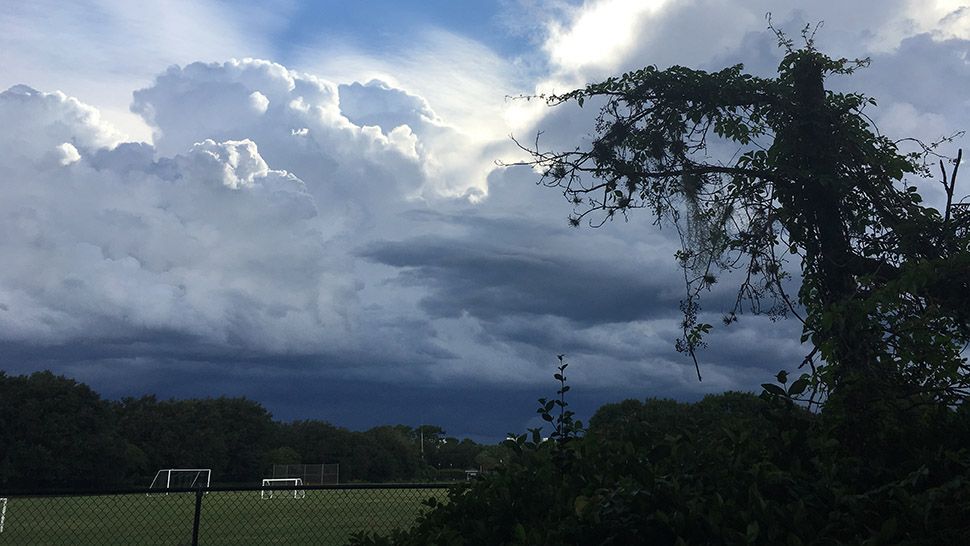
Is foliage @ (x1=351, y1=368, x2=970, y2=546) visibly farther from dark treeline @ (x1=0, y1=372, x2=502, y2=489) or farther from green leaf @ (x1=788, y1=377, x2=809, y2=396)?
dark treeline @ (x1=0, y1=372, x2=502, y2=489)

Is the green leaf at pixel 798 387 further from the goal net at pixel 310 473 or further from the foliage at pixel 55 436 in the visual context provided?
the foliage at pixel 55 436

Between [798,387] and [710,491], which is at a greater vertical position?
[798,387]

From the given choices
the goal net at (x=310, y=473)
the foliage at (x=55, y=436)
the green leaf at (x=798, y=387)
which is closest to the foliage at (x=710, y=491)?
the green leaf at (x=798, y=387)

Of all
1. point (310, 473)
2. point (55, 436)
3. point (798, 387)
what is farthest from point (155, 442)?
point (798, 387)

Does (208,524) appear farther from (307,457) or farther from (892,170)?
(307,457)

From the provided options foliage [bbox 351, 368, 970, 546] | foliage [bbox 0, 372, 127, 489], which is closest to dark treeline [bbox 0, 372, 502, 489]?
foliage [bbox 0, 372, 127, 489]

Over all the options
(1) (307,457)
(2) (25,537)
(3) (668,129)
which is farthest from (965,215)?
(1) (307,457)

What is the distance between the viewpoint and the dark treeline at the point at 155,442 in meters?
57.4

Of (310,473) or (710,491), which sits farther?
(310,473)

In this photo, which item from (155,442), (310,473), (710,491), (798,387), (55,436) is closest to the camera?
(710,491)

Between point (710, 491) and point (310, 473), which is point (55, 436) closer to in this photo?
point (310, 473)

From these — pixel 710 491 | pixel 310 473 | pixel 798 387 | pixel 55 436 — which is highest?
pixel 55 436

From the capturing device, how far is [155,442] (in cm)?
6900

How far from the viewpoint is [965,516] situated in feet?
10.5
